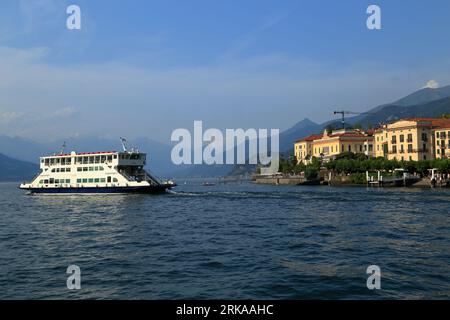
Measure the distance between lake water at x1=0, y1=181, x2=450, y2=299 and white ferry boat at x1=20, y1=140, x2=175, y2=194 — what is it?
3272 cm

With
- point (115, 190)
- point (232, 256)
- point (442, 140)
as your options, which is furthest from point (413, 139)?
point (232, 256)

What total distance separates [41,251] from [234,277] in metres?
12.0

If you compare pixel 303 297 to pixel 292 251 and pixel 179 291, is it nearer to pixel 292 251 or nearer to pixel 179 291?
pixel 179 291

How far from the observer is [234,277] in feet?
55.3

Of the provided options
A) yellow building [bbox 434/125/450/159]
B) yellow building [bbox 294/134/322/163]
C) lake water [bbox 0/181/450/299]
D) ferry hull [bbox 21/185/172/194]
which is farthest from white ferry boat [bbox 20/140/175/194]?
yellow building [bbox 294/134/322/163]

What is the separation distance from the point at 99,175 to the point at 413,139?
251 feet

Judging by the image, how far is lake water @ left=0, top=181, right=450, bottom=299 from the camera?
1541cm

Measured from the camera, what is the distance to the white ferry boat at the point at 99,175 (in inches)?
2790

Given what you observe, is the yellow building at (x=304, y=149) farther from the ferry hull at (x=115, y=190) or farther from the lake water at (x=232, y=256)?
the lake water at (x=232, y=256)

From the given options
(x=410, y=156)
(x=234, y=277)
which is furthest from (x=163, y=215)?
(x=410, y=156)

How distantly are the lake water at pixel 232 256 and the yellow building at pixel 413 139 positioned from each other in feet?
254

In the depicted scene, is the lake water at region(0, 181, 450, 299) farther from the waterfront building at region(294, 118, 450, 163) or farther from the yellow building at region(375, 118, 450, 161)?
the waterfront building at region(294, 118, 450, 163)

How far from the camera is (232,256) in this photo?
20922mm
